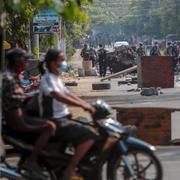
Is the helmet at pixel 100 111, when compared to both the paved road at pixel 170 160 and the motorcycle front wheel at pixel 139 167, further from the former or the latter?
the paved road at pixel 170 160

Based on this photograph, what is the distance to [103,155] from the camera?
24.7ft

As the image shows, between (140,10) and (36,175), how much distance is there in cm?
12590

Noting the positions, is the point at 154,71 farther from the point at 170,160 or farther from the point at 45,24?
the point at 170,160

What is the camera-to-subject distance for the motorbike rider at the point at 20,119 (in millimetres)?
7457

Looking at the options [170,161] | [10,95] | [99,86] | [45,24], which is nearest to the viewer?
[10,95]

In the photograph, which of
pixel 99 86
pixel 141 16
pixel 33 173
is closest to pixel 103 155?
pixel 33 173

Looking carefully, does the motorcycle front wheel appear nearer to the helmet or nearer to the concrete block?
the helmet

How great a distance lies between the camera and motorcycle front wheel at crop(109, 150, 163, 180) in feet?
25.0

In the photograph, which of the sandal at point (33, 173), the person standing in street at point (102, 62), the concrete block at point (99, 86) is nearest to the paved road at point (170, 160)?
the sandal at point (33, 173)

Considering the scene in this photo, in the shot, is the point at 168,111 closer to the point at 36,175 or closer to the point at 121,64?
the point at 36,175

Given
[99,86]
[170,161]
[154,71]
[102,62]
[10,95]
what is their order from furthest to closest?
[102,62] → [99,86] → [154,71] → [170,161] → [10,95]

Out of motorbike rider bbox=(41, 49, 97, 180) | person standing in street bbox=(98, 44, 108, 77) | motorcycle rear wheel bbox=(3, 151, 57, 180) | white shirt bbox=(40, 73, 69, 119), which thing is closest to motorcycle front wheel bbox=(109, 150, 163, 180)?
motorbike rider bbox=(41, 49, 97, 180)

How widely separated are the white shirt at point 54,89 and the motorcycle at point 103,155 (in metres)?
0.30

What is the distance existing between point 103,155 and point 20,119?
3.08 feet
